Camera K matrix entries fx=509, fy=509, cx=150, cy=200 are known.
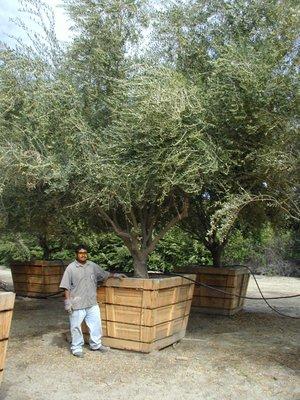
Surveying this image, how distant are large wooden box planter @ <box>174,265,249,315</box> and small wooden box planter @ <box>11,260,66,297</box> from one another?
3481 millimetres

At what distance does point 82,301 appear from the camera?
21.5 feet

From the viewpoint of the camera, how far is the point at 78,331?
650cm

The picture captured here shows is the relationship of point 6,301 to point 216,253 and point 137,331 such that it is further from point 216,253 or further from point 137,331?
point 216,253

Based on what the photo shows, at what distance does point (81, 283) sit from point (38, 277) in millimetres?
5909

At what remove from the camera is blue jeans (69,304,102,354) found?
651 cm

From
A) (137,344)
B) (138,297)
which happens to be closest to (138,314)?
(138,297)

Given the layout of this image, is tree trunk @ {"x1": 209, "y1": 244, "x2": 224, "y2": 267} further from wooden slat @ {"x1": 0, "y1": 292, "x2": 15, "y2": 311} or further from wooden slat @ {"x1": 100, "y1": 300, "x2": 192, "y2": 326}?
wooden slat @ {"x1": 0, "y1": 292, "x2": 15, "y2": 311}

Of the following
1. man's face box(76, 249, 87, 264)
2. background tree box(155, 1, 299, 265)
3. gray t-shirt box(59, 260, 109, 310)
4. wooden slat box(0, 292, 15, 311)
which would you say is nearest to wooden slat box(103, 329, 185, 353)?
gray t-shirt box(59, 260, 109, 310)

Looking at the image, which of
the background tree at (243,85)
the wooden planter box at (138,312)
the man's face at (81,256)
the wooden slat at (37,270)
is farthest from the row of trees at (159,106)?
the wooden slat at (37,270)

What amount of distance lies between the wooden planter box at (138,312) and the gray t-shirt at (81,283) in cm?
25

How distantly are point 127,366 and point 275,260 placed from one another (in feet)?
47.6

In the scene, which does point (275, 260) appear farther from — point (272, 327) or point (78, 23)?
point (78, 23)

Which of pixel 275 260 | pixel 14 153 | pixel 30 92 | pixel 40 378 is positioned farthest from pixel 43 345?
pixel 275 260

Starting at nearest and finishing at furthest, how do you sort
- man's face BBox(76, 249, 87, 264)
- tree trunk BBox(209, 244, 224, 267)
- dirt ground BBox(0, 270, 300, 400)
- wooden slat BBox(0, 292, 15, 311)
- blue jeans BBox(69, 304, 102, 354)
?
wooden slat BBox(0, 292, 15, 311) < dirt ground BBox(0, 270, 300, 400) < blue jeans BBox(69, 304, 102, 354) < man's face BBox(76, 249, 87, 264) < tree trunk BBox(209, 244, 224, 267)
